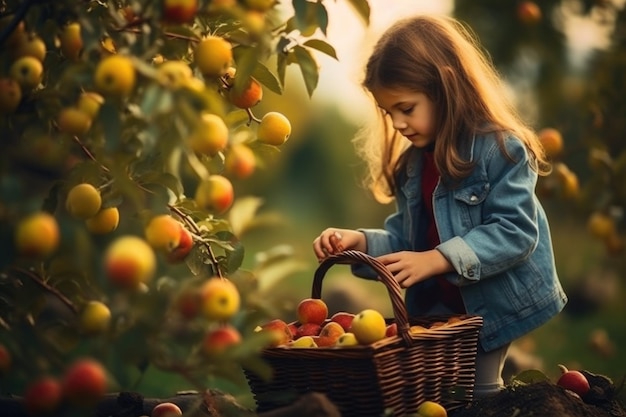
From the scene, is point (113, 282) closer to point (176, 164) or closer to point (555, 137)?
point (176, 164)

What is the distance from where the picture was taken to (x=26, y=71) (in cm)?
172

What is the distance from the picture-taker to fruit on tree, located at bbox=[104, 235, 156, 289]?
1.46 meters

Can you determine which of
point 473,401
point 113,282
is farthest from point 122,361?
point 473,401

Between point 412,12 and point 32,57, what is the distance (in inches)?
55.3

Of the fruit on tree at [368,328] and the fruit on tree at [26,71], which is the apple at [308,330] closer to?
the fruit on tree at [368,328]

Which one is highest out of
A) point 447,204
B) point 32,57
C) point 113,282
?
point 32,57

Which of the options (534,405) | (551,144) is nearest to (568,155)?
(551,144)

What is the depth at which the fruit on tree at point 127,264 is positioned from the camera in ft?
4.79

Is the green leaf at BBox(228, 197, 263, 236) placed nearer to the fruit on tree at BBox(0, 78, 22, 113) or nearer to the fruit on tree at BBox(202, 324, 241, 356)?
the fruit on tree at BBox(202, 324, 241, 356)

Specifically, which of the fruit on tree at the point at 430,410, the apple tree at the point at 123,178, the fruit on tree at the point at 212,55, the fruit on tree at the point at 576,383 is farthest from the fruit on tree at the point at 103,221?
the fruit on tree at the point at 576,383

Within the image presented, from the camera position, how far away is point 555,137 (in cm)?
324

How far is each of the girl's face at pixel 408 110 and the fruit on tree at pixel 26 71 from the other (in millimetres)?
1051

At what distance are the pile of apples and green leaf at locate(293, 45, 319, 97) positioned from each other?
1.71 ft

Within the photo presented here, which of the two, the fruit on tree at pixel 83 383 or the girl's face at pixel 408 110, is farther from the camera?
the girl's face at pixel 408 110
